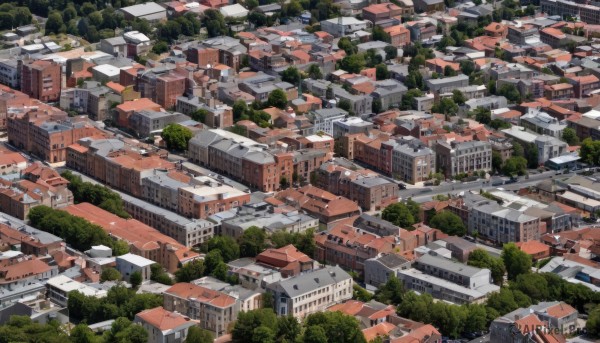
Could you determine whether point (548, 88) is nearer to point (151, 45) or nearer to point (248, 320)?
point (151, 45)

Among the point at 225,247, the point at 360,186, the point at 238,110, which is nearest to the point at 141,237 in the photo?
the point at 225,247

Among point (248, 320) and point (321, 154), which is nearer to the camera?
point (248, 320)

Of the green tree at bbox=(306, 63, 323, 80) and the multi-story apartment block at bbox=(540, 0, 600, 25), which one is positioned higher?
the multi-story apartment block at bbox=(540, 0, 600, 25)

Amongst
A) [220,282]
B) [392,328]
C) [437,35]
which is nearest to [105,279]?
[220,282]

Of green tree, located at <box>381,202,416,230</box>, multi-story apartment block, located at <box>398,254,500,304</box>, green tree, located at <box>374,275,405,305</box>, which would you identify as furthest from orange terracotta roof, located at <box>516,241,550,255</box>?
green tree, located at <box>374,275,405,305</box>

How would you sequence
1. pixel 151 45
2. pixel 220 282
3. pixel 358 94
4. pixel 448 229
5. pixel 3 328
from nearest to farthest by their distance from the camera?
1. pixel 3 328
2. pixel 220 282
3. pixel 448 229
4. pixel 358 94
5. pixel 151 45

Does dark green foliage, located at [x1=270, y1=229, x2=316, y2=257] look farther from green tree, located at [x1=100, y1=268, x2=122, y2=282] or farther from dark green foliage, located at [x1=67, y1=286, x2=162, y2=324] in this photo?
dark green foliage, located at [x1=67, y1=286, x2=162, y2=324]
